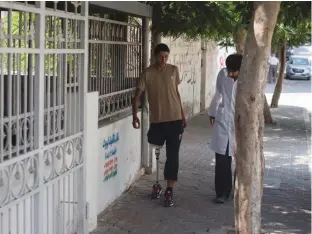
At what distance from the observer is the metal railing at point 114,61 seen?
6809 mm

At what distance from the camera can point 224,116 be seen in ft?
23.8

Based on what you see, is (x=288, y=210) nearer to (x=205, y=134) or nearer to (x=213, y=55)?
(x=205, y=134)

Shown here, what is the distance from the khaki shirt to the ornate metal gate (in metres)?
1.74

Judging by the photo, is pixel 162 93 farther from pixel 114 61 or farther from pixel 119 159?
pixel 119 159

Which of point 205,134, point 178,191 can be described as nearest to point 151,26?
point 178,191

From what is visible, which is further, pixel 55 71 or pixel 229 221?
pixel 229 221

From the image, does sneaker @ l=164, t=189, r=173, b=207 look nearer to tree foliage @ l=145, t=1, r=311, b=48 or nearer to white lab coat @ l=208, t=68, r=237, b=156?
white lab coat @ l=208, t=68, r=237, b=156

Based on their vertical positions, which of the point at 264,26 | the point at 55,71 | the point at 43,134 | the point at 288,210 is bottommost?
the point at 288,210

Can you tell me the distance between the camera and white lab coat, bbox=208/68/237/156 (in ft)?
23.6

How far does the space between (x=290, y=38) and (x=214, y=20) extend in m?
6.83

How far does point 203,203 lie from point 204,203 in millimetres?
12

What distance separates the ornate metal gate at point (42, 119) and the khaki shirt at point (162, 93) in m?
1.74

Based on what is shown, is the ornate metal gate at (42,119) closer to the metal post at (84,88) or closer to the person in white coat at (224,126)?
the metal post at (84,88)

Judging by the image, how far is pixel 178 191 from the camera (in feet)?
26.2
